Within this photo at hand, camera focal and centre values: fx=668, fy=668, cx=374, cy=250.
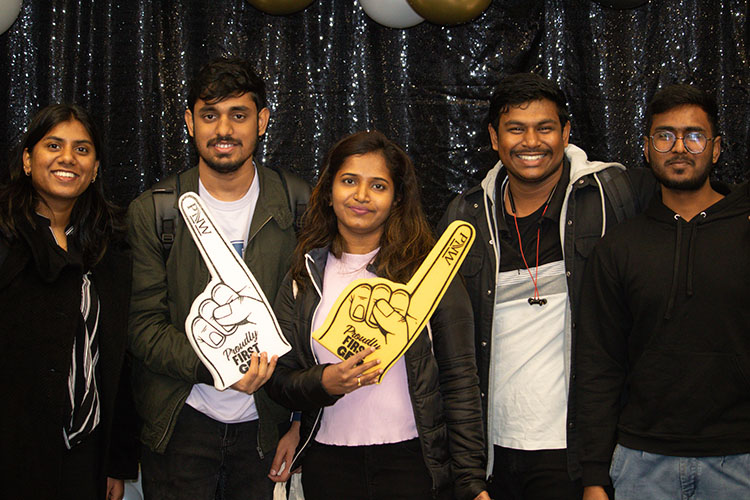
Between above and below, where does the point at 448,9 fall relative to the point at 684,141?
A: above

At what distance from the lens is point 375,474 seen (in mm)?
1594

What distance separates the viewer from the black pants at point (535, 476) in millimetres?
1785

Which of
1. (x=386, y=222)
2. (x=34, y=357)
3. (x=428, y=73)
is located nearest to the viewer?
(x=34, y=357)

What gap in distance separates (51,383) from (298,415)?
670mm

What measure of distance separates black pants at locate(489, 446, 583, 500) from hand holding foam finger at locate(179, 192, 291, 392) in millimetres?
695

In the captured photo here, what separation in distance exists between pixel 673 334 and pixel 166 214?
56.5 inches

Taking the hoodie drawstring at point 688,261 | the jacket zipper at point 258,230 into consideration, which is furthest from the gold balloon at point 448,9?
the hoodie drawstring at point 688,261

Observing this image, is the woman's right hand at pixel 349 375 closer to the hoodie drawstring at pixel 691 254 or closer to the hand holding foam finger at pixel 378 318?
the hand holding foam finger at pixel 378 318

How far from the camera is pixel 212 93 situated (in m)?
2.03

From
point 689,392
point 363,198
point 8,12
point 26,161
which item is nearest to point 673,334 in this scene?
point 689,392

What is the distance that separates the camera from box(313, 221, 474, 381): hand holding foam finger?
163 centimetres

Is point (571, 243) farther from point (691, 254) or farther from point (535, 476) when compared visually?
point (535, 476)

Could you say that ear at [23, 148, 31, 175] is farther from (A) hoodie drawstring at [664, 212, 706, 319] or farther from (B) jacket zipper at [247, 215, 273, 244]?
(A) hoodie drawstring at [664, 212, 706, 319]

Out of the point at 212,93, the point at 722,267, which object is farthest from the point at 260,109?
the point at 722,267
